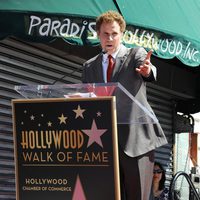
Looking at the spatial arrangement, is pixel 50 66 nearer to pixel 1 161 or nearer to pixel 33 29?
pixel 1 161

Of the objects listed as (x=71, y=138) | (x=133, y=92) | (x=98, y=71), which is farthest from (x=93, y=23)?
(x=71, y=138)

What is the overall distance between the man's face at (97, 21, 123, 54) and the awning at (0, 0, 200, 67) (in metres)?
1.59

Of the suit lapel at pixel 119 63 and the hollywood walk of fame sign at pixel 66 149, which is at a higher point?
the suit lapel at pixel 119 63

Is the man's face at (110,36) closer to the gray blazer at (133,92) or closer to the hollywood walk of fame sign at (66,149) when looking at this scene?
the gray blazer at (133,92)

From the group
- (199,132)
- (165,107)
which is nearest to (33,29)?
(165,107)

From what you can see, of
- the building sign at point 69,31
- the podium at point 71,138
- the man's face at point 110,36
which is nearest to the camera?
the podium at point 71,138

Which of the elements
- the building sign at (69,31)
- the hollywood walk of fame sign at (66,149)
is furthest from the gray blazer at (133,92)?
the building sign at (69,31)

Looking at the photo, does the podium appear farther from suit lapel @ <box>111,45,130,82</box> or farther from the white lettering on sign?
the white lettering on sign

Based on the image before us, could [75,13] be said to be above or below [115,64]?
above

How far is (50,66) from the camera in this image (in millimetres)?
7074

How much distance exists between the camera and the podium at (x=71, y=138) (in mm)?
3123

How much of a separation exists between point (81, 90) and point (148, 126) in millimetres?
601

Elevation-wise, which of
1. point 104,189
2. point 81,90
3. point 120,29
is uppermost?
point 120,29

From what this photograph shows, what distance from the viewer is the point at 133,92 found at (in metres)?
3.48
